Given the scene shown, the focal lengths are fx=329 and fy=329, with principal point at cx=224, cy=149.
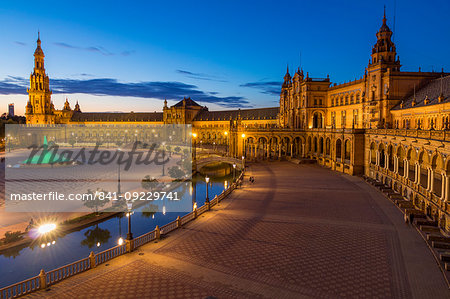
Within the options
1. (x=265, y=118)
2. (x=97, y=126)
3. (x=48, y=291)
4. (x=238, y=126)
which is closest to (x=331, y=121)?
(x=238, y=126)

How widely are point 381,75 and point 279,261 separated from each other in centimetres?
4868

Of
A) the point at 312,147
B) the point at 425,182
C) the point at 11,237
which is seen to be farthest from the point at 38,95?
the point at 425,182

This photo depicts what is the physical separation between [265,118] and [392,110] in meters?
69.0

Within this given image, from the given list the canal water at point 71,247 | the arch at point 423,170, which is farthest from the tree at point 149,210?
the arch at point 423,170

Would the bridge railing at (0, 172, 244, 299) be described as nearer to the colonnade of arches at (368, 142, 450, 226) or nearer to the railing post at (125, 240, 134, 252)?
the railing post at (125, 240, 134, 252)

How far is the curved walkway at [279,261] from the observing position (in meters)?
16.3

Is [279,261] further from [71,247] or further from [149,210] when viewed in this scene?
[149,210]

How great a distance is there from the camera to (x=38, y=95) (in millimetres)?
142000

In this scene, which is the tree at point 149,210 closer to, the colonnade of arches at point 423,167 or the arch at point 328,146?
the colonnade of arches at point 423,167

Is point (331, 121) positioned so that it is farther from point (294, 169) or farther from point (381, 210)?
point (381, 210)

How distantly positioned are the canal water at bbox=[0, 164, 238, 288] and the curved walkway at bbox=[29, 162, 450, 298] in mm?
6547

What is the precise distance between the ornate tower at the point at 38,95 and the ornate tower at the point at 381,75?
13334cm

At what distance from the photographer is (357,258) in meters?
20.0

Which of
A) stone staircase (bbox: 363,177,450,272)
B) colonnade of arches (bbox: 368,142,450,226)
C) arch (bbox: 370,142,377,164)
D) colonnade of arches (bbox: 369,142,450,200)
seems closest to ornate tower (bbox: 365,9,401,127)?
arch (bbox: 370,142,377,164)
